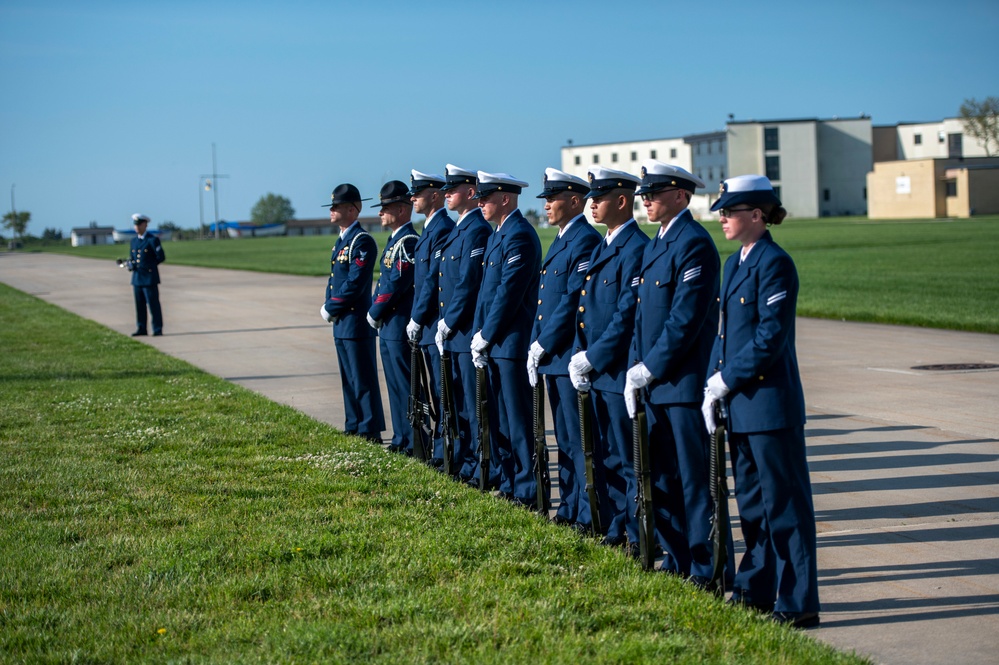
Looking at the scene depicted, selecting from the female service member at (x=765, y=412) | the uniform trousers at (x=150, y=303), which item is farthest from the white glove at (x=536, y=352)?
the uniform trousers at (x=150, y=303)

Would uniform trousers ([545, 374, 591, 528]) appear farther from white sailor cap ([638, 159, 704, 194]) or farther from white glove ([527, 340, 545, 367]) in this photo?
white sailor cap ([638, 159, 704, 194])

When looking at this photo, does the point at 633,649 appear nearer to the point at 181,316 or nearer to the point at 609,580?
the point at 609,580

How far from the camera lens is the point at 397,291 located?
8.74 metres

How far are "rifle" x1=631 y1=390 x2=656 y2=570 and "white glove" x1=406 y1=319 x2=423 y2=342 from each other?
2936 mm

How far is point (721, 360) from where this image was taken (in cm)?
511

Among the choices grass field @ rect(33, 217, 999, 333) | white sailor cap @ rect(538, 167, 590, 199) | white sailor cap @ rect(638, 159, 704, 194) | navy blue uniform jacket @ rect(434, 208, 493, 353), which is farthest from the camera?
grass field @ rect(33, 217, 999, 333)

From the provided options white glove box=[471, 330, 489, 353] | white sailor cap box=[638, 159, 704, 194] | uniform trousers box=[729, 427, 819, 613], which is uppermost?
white sailor cap box=[638, 159, 704, 194]

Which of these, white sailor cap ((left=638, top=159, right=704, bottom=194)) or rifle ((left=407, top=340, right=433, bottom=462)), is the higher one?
white sailor cap ((left=638, top=159, right=704, bottom=194))

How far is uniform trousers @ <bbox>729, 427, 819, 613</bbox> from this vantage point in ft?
15.9

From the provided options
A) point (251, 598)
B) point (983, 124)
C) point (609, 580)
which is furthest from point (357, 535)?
point (983, 124)

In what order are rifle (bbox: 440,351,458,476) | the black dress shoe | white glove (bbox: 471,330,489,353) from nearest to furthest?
1. the black dress shoe
2. white glove (bbox: 471,330,489,353)
3. rifle (bbox: 440,351,458,476)

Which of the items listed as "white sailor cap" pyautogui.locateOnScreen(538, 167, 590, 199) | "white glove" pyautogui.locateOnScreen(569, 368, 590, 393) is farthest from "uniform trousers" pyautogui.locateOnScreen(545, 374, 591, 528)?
"white sailor cap" pyautogui.locateOnScreen(538, 167, 590, 199)

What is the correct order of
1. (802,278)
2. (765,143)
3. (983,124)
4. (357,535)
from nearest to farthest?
(357,535) < (802,278) < (983,124) < (765,143)

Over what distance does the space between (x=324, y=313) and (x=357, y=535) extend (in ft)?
11.4
